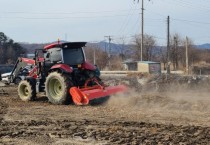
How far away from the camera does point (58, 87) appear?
16.2 metres

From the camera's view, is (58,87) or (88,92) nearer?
(88,92)

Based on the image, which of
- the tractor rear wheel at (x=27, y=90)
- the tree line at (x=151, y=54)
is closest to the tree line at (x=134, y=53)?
the tree line at (x=151, y=54)

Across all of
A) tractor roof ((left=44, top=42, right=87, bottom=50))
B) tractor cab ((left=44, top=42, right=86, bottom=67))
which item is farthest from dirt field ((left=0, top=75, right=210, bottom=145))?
tractor roof ((left=44, top=42, right=87, bottom=50))

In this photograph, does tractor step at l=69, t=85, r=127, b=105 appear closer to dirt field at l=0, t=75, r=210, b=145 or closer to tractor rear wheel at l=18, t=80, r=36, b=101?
dirt field at l=0, t=75, r=210, b=145

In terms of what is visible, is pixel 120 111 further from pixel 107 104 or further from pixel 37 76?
pixel 37 76

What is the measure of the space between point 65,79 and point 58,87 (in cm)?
96

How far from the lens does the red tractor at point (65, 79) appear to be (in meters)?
15.1

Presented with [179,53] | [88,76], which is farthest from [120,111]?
[179,53]

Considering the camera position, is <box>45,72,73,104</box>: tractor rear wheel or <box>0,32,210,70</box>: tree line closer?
<box>45,72,73,104</box>: tractor rear wheel

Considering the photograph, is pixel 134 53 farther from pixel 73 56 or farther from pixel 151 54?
pixel 73 56

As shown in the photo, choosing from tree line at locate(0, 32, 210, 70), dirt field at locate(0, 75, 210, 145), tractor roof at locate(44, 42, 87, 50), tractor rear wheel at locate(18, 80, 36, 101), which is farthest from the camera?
tree line at locate(0, 32, 210, 70)

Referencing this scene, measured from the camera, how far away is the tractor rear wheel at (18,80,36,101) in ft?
56.1

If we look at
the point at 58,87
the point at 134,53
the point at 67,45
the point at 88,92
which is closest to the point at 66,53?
the point at 67,45

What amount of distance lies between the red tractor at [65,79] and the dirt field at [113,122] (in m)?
0.45
